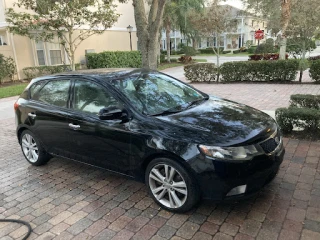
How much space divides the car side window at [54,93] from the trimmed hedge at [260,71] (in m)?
10.0

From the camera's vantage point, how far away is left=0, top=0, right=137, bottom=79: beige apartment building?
639 inches

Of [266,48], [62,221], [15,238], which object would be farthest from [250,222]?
[266,48]

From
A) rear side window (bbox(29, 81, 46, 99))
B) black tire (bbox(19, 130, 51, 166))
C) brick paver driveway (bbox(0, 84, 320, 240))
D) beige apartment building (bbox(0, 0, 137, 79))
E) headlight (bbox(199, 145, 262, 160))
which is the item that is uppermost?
beige apartment building (bbox(0, 0, 137, 79))

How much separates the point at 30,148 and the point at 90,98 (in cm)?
170

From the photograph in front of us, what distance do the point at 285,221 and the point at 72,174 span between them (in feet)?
9.84

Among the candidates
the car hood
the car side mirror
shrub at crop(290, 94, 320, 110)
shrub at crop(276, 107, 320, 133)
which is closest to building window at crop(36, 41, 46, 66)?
shrub at crop(290, 94, 320, 110)

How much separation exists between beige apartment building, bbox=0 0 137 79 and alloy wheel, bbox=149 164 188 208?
15976 mm

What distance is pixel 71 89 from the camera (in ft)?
13.1

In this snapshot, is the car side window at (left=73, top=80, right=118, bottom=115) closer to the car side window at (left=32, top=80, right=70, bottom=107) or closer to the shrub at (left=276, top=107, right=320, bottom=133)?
the car side window at (left=32, top=80, right=70, bottom=107)

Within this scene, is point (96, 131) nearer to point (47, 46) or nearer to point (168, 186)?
point (168, 186)

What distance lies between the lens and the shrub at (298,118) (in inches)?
194

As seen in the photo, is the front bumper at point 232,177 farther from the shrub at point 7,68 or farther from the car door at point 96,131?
the shrub at point 7,68

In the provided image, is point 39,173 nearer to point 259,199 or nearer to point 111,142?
point 111,142

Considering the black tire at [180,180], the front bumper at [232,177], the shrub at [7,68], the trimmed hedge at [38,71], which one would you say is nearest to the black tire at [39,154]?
the black tire at [180,180]
